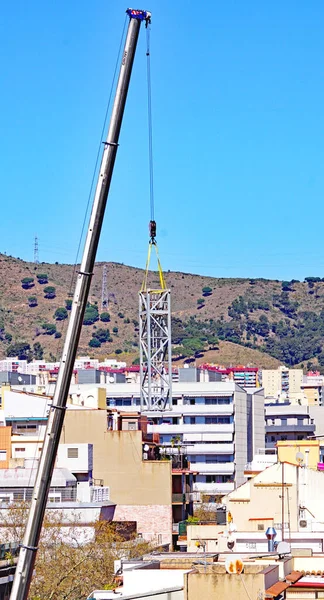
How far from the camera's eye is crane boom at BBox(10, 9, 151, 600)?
19.4 m

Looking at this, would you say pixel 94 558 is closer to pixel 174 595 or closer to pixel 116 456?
pixel 174 595

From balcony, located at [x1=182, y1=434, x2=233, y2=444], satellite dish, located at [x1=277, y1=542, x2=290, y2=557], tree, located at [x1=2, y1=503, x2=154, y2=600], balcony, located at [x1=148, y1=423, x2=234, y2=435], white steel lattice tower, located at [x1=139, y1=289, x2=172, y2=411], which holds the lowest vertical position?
tree, located at [x1=2, y1=503, x2=154, y2=600]

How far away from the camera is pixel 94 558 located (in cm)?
4603

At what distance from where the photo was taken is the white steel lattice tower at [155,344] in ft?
370

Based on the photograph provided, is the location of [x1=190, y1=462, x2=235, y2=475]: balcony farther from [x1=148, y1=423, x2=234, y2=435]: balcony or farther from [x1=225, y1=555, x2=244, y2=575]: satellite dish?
[x1=225, y1=555, x2=244, y2=575]: satellite dish

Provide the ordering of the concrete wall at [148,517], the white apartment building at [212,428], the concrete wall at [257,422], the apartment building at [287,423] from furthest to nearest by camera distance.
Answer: the apartment building at [287,423] < the concrete wall at [257,422] < the white apartment building at [212,428] < the concrete wall at [148,517]

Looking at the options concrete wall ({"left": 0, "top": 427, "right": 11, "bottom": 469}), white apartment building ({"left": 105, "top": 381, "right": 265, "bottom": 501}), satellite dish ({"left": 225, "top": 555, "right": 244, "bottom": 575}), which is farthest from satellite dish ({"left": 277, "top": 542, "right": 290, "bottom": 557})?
white apartment building ({"left": 105, "top": 381, "right": 265, "bottom": 501})

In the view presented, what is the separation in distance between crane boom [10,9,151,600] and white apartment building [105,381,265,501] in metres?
102

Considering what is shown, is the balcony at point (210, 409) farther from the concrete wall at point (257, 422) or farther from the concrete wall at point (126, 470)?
the concrete wall at point (126, 470)

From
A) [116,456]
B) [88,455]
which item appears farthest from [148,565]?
[116,456]

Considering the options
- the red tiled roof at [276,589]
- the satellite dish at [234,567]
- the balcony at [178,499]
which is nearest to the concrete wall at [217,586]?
the satellite dish at [234,567]

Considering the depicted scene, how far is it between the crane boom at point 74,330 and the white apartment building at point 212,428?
4011 inches

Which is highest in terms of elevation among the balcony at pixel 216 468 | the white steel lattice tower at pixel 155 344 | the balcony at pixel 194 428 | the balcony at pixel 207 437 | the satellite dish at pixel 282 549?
the white steel lattice tower at pixel 155 344

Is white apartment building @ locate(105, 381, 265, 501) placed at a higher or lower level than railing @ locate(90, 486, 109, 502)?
higher
